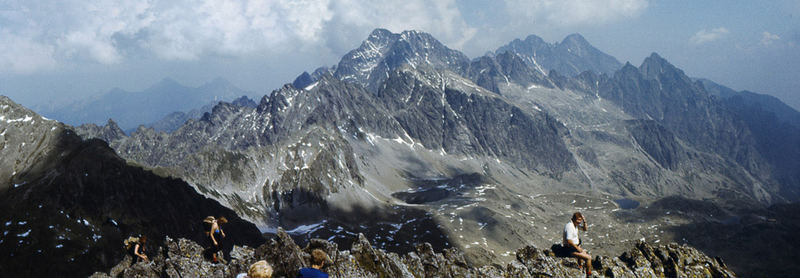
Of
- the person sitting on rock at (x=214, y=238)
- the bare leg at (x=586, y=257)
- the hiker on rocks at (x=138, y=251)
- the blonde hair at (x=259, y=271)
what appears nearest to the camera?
the blonde hair at (x=259, y=271)

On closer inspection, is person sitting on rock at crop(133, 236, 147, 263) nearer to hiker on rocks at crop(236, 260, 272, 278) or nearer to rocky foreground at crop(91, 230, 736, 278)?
rocky foreground at crop(91, 230, 736, 278)

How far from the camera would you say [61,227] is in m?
87.4

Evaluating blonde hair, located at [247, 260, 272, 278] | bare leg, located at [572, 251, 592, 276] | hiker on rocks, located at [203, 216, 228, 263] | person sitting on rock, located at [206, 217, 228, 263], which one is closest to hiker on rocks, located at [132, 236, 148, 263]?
hiker on rocks, located at [203, 216, 228, 263]

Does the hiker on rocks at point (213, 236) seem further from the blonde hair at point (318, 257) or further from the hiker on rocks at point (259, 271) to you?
the hiker on rocks at point (259, 271)

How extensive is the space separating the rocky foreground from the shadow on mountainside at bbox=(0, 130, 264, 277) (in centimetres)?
7719

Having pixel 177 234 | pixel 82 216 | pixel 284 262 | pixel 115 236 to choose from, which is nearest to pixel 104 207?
pixel 82 216

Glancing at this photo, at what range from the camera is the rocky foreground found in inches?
741

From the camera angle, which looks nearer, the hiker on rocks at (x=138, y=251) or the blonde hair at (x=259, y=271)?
the blonde hair at (x=259, y=271)

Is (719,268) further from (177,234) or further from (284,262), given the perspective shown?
(177,234)

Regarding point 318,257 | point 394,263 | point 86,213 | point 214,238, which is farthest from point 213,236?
point 86,213

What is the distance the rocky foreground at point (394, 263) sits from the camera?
1881cm

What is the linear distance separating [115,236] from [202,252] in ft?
307

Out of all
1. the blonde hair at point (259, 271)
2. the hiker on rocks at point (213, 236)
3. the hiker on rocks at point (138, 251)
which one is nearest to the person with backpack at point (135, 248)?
the hiker on rocks at point (138, 251)

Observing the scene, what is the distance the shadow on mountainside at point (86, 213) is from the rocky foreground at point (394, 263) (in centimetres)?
7719
